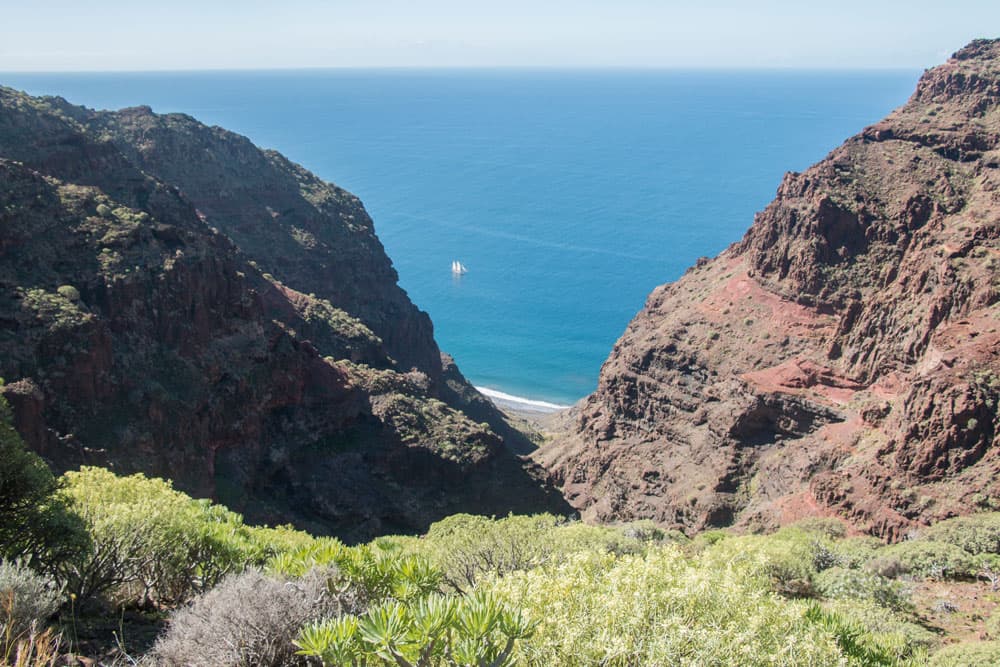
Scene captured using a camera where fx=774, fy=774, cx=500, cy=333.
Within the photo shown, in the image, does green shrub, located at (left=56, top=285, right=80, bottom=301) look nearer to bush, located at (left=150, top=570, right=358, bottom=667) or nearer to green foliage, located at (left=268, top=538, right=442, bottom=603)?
green foliage, located at (left=268, top=538, right=442, bottom=603)

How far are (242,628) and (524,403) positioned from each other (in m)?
88.2

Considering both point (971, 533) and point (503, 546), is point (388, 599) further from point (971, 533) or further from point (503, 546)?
point (971, 533)

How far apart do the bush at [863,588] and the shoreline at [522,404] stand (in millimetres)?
72490

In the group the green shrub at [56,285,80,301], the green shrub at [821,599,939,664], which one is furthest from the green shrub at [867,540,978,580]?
the green shrub at [56,285,80,301]

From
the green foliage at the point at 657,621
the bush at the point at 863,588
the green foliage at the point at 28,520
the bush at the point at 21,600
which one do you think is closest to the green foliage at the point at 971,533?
the bush at the point at 863,588

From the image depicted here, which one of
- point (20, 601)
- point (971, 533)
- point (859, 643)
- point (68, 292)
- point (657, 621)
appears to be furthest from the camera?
point (68, 292)

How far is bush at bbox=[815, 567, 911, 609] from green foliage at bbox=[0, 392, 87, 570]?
66.4 ft

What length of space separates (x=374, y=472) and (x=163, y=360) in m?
12.9

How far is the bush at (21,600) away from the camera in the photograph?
41.0ft

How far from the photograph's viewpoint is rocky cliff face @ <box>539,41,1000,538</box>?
34.8 m

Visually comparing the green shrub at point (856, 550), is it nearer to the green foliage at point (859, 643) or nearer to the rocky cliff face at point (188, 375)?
the green foliage at point (859, 643)

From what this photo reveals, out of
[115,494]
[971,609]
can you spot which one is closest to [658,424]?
[971,609]

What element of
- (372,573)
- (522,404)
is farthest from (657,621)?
(522,404)

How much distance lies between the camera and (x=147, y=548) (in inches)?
707
